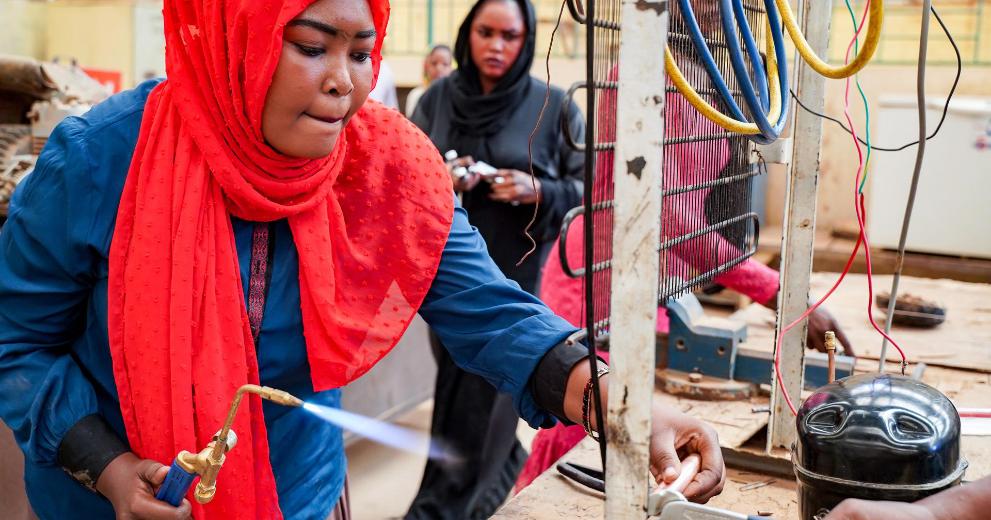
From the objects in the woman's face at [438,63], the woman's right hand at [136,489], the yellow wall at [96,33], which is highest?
the yellow wall at [96,33]

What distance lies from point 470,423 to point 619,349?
2.36 m

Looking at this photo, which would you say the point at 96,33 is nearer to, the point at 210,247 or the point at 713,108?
the point at 210,247

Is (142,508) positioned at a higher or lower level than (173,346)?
lower

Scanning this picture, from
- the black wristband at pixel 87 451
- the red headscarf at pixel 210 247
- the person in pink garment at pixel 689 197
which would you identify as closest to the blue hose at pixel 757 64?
the person in pink garment at pixel 689 197

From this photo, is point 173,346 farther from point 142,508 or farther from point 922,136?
point 922,136

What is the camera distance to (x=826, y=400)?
45.4 inches

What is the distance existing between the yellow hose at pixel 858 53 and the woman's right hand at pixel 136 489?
1005 mm

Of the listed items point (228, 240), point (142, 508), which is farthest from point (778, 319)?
point (142, 508)

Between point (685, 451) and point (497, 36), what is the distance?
2410mm

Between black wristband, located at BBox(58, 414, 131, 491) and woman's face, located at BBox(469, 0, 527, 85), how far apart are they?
2.32 meters

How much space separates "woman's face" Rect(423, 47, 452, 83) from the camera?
6.34m

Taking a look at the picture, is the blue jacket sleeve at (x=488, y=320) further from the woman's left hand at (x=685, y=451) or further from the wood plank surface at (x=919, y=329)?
the wood plank surface at (x=919, y=329)

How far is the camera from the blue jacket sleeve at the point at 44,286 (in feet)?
4.35

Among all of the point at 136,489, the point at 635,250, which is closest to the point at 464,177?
the point at 136,489
